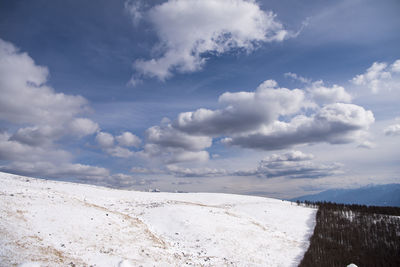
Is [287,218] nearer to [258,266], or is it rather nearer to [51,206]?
[258,266]

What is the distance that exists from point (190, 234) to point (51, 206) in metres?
13.8

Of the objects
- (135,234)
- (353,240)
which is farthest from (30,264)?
(353,240)

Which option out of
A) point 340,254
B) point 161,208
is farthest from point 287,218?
point 161,208

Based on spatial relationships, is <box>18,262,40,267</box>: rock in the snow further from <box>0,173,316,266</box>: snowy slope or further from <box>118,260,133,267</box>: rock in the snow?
<box>118,260,133,267</box>: rock in the snow

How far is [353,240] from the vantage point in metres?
27.2

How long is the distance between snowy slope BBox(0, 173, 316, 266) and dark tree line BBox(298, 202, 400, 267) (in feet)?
5.32

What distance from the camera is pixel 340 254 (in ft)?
76.0

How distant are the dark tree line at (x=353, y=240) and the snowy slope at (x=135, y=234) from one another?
1.62 meters

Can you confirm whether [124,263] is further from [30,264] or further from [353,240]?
[353,240]

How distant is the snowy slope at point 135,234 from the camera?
1546cm

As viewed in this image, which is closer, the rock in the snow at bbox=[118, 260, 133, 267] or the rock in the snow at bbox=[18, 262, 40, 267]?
the rock in the snow at bbox=[18, 262, 40, 267]

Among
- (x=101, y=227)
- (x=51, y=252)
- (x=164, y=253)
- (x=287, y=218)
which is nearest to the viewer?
(x=51, y=252)

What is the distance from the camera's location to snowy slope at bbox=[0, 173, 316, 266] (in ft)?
50.7

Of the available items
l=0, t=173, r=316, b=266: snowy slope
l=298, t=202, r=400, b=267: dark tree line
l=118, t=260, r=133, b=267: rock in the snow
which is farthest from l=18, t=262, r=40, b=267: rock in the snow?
l=298, t=202, r=400, b=267: dark tree line
